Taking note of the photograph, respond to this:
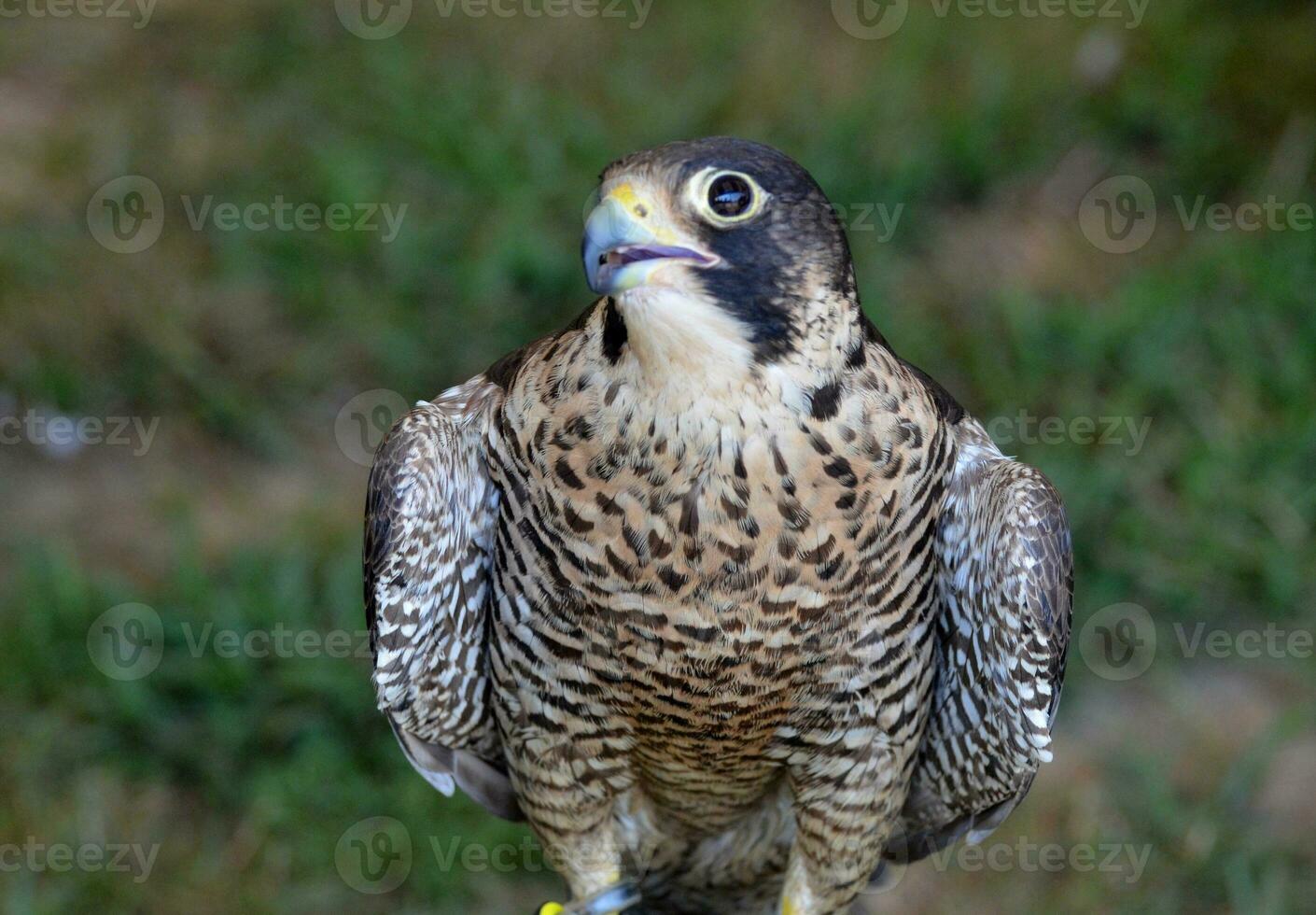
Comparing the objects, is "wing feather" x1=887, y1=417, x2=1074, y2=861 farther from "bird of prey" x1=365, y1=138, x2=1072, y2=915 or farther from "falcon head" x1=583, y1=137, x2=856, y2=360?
"falcon head" x1=583, y1=137, x2=856, y2=360

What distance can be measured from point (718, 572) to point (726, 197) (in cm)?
61

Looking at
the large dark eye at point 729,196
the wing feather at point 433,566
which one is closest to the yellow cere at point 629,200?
the large dark eye at point 729,196

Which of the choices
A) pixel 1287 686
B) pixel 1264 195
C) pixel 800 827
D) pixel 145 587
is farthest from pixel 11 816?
pixel 1264 195

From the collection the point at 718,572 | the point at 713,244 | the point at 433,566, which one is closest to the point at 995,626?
the point at 718,572

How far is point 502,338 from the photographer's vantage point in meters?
5.48

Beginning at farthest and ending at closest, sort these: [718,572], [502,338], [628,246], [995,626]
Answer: [502,338] → [995,626] → [718,572] → [628,246]

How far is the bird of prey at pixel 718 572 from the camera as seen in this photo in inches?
88.9

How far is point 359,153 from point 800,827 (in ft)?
12.9

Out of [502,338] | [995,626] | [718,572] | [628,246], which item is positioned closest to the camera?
[628,246]

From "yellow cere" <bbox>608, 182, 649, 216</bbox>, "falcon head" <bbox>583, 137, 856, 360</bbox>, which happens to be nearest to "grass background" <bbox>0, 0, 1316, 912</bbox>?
"falcon head" <bbox>583, 137, 856, 360</bbox>

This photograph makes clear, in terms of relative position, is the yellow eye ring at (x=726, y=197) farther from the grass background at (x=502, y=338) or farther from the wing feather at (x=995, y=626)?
the grass background at (x=502, y=338)

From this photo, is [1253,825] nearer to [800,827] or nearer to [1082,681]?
[1082,681]

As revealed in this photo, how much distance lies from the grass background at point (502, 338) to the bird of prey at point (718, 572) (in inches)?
62.2

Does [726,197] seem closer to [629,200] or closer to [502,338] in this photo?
[629,200]
